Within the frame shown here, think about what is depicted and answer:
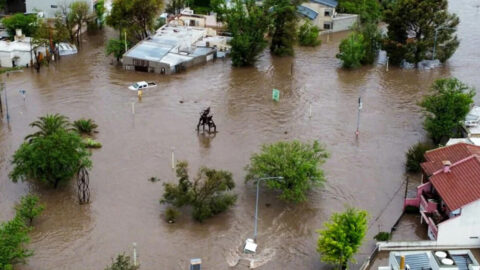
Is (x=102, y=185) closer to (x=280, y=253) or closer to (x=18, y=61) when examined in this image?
(x=280, y=253)

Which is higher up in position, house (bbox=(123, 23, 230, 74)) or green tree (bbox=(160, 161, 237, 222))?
house (bbox=(123, 23, 230, 74))

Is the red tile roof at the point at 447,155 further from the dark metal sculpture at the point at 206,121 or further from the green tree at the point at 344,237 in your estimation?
the dark metal sculpture at the point at 206,121

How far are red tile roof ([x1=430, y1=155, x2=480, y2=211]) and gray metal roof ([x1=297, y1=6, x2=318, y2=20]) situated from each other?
4381cm

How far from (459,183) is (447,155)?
154 inches

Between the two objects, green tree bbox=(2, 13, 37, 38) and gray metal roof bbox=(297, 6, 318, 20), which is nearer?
green tree bbox=(2, 13, 37, 38)

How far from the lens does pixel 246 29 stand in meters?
64.2

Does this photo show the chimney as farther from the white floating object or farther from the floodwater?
the white floating object

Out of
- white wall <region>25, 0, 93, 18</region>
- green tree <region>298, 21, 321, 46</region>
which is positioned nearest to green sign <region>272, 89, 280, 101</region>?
green tree <region>298, 21, 321, 46</region>

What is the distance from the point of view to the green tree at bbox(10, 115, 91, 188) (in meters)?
38.7

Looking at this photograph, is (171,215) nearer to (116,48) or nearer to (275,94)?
(275,94)

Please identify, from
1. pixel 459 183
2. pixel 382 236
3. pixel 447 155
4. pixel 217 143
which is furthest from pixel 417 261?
pixel 217 143

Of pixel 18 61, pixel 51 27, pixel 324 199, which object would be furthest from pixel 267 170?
pixel 51 27

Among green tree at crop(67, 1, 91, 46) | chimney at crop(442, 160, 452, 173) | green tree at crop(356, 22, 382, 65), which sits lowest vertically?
chimney at crop(442, 160, 452, 173)

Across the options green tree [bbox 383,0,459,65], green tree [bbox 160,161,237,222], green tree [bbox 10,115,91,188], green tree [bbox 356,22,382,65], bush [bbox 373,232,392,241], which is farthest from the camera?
green tree [bbox 356,22,382,65]
